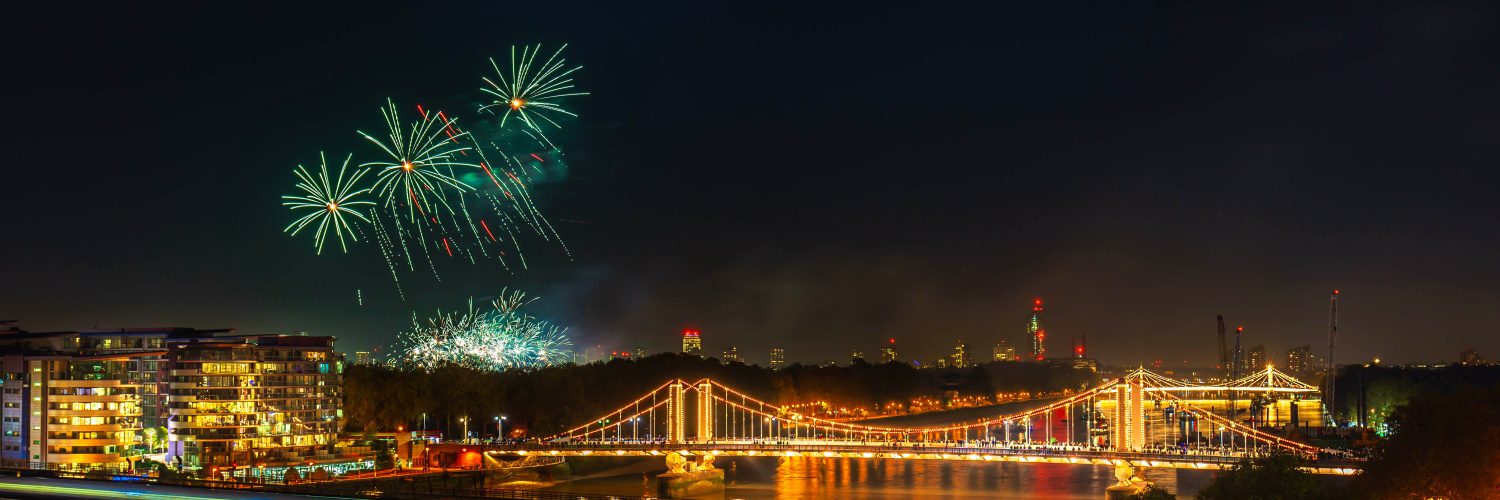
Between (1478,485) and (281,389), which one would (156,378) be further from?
(1478,485)

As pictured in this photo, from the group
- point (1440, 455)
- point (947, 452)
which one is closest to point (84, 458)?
point (947, 452)

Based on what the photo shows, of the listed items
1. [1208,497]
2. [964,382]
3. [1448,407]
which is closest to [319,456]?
[1208,497]

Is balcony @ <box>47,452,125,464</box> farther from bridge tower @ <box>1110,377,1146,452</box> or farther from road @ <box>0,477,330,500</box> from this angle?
bridge tower @ <box>1110,377,1146,452</box>

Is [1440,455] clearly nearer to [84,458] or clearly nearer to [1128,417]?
[1128,417]

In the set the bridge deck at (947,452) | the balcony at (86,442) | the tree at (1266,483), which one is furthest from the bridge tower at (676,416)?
the tree at (1266,483)

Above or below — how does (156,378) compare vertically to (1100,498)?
above

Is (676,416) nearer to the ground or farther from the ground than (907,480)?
farther from the ground

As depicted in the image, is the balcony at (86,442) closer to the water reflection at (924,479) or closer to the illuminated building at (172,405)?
the illuminated building at (172,405)
